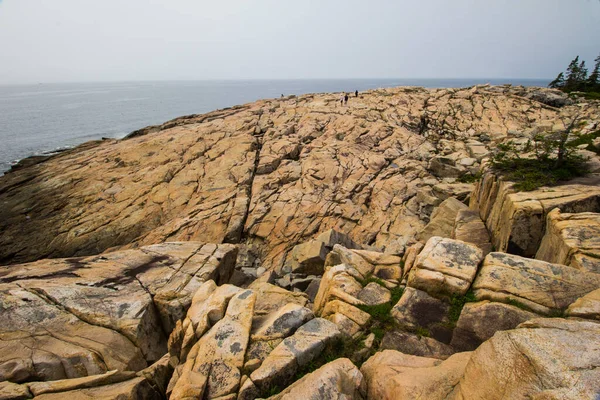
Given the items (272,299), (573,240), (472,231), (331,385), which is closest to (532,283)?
(573,240)

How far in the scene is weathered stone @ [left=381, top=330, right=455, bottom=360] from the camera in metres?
9.69

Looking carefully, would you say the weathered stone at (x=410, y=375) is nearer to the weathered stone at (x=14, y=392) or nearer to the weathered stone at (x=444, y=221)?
the weathered stone at (x=14, y=392)

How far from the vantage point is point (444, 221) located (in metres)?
19.9

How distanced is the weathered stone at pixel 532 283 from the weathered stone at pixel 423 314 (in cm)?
152

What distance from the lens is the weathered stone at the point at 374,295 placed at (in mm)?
12125

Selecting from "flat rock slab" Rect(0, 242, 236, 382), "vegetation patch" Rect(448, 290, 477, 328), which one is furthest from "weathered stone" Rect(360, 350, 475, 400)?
"flat rock slab" Rect(0, 242, 236, 382)

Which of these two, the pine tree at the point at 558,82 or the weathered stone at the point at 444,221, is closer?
the weathered stone at the point at 444,221

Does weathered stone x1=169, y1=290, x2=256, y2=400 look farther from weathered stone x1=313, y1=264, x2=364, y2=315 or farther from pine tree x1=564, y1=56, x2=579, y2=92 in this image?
pine tree x1=564, y1=56, x2=579, y2=92

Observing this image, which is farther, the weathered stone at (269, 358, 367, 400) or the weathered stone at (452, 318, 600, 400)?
the weathered stone at (269, 358, 367, 400)

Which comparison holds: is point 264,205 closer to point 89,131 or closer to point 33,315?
point 33,315

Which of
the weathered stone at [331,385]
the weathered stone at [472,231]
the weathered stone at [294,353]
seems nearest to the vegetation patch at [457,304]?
the weathered stone at [294,353]

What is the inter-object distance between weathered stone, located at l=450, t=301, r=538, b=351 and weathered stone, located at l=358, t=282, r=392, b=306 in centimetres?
296

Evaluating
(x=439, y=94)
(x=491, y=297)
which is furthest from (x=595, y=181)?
(x=439, y=94)

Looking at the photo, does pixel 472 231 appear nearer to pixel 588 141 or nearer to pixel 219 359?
pixel 588 141
